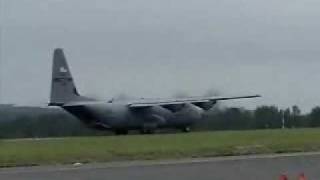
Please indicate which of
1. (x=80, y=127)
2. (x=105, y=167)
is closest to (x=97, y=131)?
(x=80, y=127)

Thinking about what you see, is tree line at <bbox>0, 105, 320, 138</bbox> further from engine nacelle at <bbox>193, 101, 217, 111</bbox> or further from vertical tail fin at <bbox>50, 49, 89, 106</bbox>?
vertical tail fin at <bbox>50, 49, 89, 106</bbox>

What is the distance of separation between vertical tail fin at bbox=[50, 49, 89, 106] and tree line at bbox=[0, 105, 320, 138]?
2377 mm

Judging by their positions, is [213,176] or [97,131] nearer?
Result: [213,176]

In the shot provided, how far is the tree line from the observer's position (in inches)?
2509

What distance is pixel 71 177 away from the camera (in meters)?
18.1

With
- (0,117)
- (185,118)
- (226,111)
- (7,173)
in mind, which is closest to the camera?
(7,173)

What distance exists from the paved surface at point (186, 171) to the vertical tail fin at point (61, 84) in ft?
134

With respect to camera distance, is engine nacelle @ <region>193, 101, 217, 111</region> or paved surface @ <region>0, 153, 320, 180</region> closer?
paved surface @ <region>0, 153, 320, 180</region>

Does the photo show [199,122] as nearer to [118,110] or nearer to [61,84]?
[118,110]

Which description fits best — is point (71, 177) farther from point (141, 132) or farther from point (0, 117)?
point (141, 132)

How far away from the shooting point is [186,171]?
19.6 m

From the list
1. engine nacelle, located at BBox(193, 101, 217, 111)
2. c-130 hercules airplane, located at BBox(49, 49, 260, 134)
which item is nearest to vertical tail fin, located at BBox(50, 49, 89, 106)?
c-130 hercules airplane, located at BBox(49, 49, 260, 134)

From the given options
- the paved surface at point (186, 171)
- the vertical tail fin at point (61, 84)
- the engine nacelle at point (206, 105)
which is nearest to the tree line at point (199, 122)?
the engine nacelle at point (206, 105)

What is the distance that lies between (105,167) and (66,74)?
142 feet
